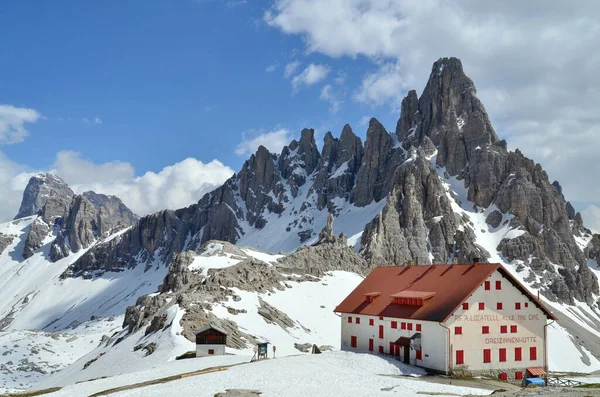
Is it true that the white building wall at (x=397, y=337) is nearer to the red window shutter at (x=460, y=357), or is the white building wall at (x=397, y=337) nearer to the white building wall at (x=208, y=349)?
the red window shutter at (x=460, y=357)

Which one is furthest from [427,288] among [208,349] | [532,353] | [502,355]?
[208,349]

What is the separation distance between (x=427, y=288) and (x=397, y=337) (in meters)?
5.32

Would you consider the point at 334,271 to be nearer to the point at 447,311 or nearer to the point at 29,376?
the point at 29,376

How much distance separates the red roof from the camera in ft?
166

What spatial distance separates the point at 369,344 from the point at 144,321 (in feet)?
177

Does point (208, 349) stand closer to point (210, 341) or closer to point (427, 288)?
point (210, 341)

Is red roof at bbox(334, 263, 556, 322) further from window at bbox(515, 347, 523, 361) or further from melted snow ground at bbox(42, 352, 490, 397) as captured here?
melted snow ground at bbox(42, 352, 490, 397)

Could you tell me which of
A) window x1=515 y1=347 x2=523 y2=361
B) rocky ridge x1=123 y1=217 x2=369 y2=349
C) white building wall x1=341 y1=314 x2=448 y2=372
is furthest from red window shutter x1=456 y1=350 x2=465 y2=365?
rocky ridge x1=123 y1=217 x2=369 y2=349

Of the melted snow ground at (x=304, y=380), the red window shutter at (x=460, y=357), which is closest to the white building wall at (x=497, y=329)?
the red window shutter at (x=460, y=357)

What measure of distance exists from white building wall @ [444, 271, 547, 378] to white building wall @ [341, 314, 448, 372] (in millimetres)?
960

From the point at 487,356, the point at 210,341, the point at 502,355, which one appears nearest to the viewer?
the point at 487,356

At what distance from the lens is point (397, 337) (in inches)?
2116

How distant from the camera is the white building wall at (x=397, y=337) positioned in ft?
161

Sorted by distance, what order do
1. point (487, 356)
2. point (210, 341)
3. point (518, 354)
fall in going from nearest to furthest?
point (487, 356) < point (518, 354) < point (210, 341)
